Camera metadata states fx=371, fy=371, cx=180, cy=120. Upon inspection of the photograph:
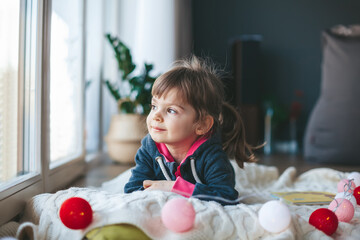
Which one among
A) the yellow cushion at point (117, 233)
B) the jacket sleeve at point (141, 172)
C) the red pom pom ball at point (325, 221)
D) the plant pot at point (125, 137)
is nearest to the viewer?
the yellow cushion at point (117, 233)

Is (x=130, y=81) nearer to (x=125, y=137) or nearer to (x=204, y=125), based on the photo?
(x=125, y=137)

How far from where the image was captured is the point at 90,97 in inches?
96.7

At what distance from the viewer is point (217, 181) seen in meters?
1.01

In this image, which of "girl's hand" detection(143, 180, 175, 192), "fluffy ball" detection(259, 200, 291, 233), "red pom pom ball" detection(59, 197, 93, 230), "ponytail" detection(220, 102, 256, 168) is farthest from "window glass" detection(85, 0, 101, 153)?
"fluffy ball" detection(259, 200, 291, 233)

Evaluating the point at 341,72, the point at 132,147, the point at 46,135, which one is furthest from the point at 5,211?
the point at 341,72

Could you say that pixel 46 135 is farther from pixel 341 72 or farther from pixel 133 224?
pixel 341 72

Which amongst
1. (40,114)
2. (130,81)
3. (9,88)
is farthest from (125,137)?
(9,88)

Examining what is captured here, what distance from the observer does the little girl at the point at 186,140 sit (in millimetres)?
1013

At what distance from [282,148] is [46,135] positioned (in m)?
2.72

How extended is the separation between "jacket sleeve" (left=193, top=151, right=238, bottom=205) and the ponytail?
142 millimetres

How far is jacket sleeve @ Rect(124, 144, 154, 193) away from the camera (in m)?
1.09

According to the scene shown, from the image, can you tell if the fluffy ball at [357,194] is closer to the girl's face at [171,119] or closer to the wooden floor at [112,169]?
the girl's face at [171,119]

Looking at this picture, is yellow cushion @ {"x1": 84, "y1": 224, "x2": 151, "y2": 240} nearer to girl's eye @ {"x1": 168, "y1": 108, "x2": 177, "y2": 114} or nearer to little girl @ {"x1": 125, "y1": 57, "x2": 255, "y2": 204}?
little girl @ {"x1": 125, "y1": 57, "x2": 255, "y2": 204}

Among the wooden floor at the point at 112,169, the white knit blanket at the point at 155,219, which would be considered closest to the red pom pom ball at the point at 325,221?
the white knit blanket at the point at 155,219
